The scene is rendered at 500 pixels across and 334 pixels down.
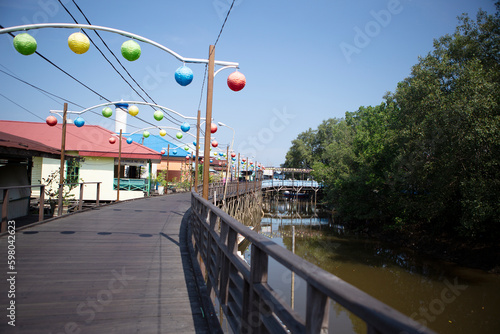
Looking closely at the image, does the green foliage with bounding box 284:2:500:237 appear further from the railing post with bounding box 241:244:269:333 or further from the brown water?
the railing post with bounding box 241:244:269:333

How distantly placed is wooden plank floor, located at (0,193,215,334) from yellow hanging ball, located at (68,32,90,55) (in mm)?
3405

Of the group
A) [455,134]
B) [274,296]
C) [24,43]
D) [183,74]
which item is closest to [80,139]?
[183,74]

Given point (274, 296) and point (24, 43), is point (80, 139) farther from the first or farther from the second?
point (274, 296)

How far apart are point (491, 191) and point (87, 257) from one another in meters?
13.6

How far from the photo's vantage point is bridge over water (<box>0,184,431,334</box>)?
146 cm

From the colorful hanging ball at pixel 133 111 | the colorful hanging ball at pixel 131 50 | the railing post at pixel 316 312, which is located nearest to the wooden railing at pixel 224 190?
the colorful hanging ball at pixel 133 111

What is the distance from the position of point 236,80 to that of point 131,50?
7.15 feet

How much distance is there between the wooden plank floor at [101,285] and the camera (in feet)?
10.0

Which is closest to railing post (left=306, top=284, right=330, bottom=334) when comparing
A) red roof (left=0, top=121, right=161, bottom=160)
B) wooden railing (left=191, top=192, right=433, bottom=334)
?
wooden railing (left=191, top=192, right=433, bottom=334)

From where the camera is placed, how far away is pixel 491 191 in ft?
40.3

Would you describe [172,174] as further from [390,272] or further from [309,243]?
[390,272]

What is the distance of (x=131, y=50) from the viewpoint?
18.7 feet

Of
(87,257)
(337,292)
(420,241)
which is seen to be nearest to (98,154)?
(87,257)

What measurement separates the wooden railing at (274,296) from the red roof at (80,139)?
1910cm
